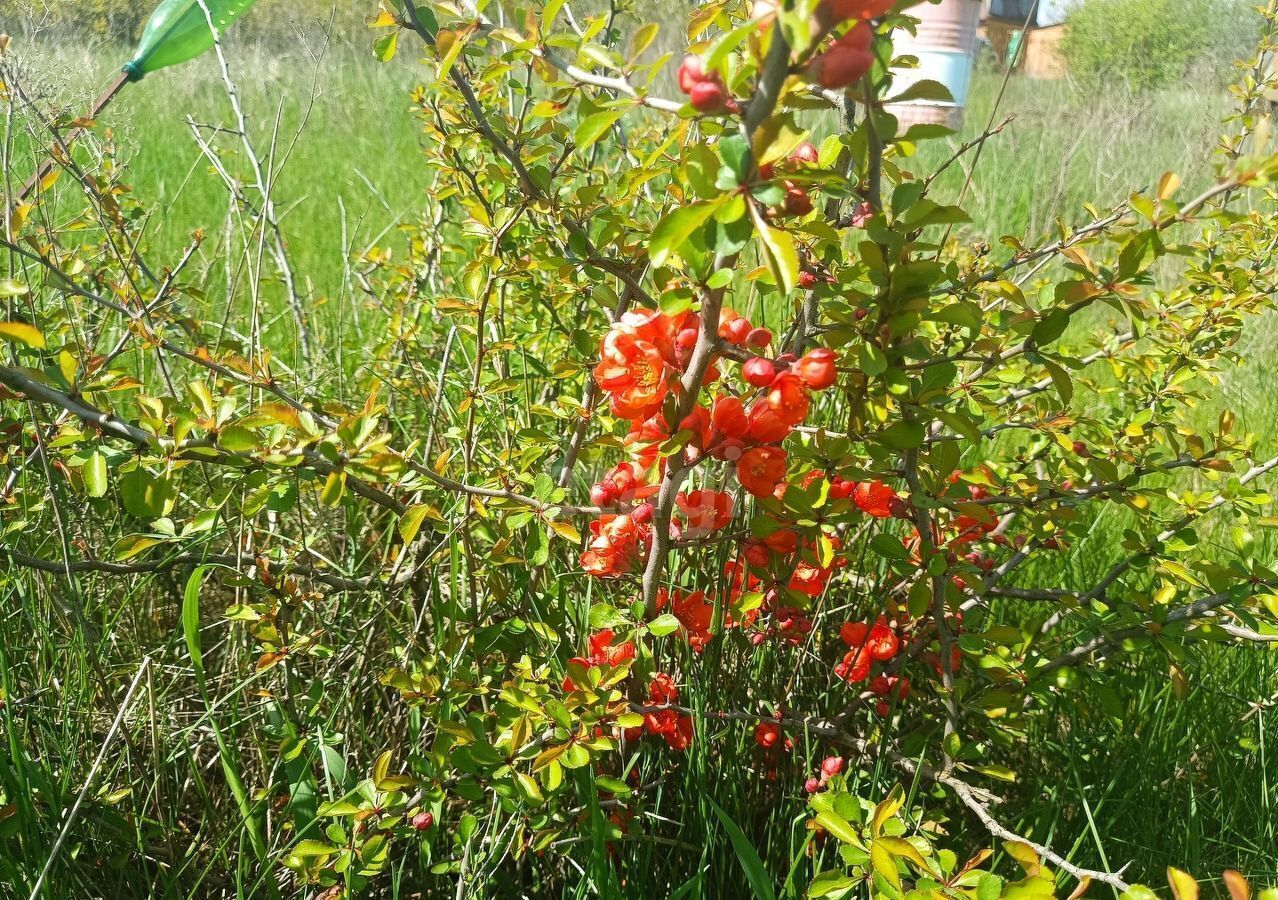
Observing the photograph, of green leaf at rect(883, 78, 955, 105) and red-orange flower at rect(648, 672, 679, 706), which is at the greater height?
green leaf at rect(883, 78, 955, 105)

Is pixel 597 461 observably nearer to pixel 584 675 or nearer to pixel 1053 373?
pixel 584 675

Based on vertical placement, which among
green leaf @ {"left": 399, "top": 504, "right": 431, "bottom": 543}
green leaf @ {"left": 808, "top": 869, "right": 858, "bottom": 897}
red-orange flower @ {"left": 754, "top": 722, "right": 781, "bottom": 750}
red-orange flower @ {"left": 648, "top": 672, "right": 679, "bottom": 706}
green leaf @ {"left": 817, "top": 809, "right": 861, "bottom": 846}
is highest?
green leaf @ {"left": 399, "top": 504, "right": 431, "bottom": 543}

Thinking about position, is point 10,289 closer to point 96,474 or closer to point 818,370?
point 96,474

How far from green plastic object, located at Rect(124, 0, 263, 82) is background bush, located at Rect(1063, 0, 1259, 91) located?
585cm

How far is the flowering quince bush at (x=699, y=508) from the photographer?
0.66 meters

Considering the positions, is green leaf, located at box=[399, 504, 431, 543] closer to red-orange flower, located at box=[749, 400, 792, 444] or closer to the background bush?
red-orange flower, located at box=[749, 400, 792, 444]

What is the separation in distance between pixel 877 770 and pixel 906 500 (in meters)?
0.26

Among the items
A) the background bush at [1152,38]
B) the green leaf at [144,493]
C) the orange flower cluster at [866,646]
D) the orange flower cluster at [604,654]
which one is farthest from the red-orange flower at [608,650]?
the background bush at [1152,38]

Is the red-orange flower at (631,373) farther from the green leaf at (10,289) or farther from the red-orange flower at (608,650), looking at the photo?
the green leaf at (10,289)

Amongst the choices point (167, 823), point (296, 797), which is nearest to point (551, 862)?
point (296, 797)

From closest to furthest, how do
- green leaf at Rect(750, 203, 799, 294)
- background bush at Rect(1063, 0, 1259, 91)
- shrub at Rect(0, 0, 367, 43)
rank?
green leaf at Rect(750, 203, 799, 294) → shrub at Rect(0, 0, 367, 43) → background bush at Rect(1063, 0, 1259, 91)

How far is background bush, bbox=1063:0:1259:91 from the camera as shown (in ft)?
20.2

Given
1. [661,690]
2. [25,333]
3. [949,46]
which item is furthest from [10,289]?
[949,46]

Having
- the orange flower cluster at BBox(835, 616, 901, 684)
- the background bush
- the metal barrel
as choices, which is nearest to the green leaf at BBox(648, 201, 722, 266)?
the orange flower cluster at BBox(835, 616, 901, 684)
